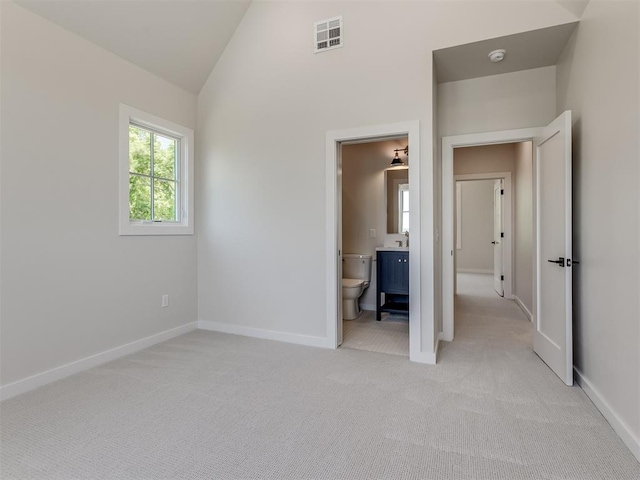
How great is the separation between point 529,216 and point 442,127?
184 centimetres

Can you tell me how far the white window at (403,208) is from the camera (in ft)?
14.6

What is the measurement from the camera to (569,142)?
2.33 m

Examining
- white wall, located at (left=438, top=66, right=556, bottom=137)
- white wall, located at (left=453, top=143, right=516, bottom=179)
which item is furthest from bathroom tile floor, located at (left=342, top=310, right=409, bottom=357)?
white wall, located at (left=453, top=143, right=516, bottom=179)

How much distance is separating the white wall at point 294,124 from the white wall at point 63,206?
727 mm

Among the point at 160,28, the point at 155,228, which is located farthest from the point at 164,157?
the point at 160,28

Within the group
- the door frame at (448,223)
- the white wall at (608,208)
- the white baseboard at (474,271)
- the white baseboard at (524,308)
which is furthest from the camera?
the white baseboard at (474,271)

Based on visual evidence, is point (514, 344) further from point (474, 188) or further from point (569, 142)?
point (474, 188)

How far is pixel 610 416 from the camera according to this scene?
1855 mm

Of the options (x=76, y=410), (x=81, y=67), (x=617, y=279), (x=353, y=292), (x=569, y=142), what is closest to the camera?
(x=617, y=279)

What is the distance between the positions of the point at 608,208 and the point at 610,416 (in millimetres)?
1173

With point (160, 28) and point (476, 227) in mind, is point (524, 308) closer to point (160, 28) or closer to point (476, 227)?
point (476, 227)

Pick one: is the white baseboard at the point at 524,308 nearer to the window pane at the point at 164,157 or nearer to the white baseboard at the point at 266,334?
the white baseboard at the point at 266,334

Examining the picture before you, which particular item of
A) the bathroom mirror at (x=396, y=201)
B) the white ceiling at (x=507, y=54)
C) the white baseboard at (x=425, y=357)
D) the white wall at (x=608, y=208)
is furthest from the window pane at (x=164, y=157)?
the white wall at (x=608, y=208)

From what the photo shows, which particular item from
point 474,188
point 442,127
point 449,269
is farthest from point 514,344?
point 474,188
